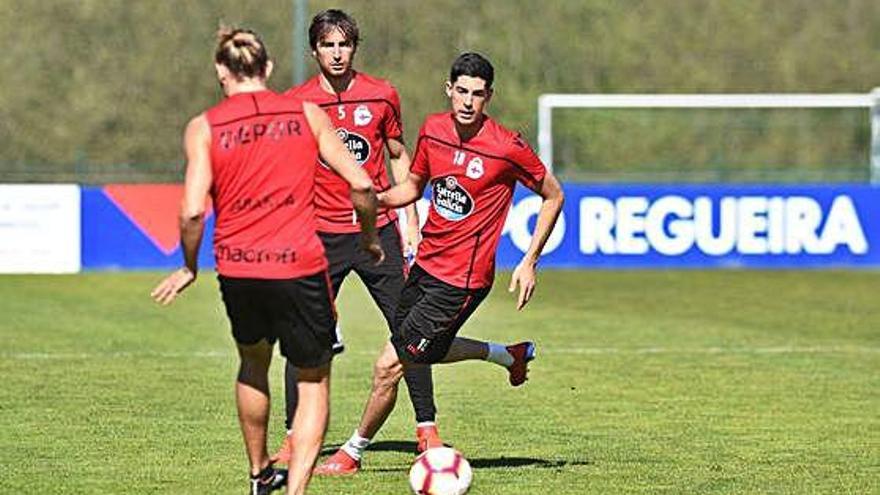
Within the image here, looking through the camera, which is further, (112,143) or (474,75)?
(112,143)

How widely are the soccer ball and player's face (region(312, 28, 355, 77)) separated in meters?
2.27

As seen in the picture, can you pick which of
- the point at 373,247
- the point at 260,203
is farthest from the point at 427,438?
the point at 260,203

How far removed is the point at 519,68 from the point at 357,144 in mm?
38663

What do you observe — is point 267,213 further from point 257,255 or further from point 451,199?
point 451,199

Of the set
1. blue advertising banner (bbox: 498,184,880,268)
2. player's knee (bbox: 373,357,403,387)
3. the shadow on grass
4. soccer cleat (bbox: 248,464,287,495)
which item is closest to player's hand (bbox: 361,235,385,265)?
soccer cleat (bbox: 248,464,287,495)

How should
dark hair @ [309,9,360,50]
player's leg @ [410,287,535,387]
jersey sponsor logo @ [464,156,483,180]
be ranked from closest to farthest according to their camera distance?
jersey sponsor logo @ [464,156,483,180] → player's leg @ [410,287,535,387] → dark hair @ [309,9,360,50]

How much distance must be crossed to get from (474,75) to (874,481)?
2.74 meters

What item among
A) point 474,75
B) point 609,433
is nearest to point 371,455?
point 609,433

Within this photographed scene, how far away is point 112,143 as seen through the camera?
156 feet

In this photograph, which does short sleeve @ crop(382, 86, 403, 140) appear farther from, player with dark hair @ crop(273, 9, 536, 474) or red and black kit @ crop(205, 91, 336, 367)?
red and black kit @ crop(205, 91, 336, 367)

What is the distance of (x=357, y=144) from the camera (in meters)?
10.4

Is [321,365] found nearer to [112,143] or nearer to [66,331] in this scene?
[66,331]

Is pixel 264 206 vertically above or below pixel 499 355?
above

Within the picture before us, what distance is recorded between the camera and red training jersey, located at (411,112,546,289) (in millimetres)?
9648
